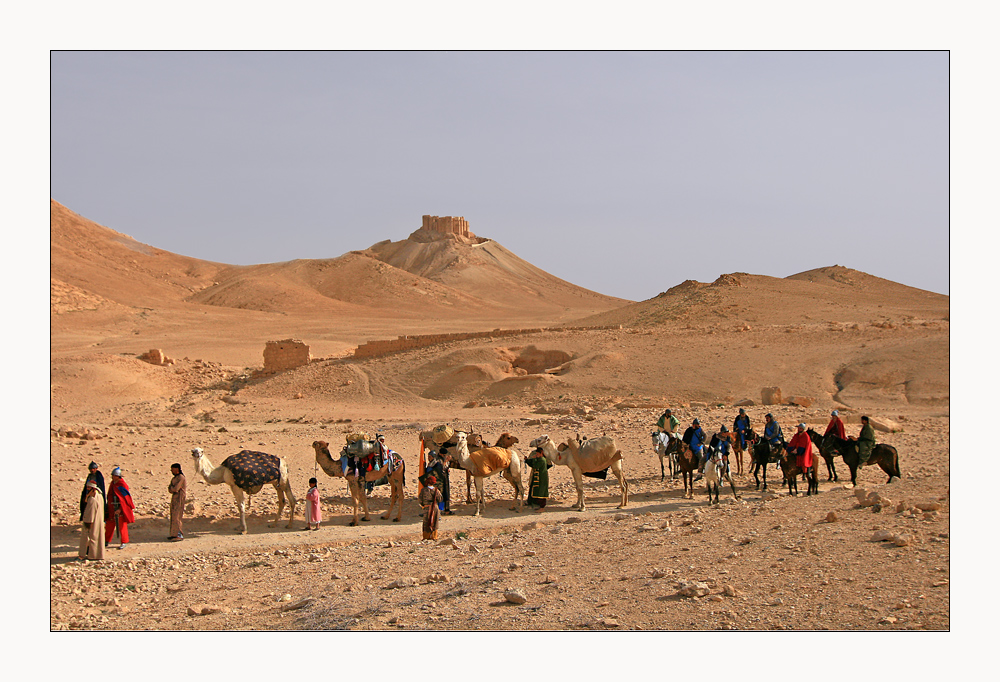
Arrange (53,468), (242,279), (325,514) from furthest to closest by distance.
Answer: (242,279) → (53,468) → (325,514)

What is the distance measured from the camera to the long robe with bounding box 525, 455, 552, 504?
1347cm

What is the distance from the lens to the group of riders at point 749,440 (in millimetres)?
13672

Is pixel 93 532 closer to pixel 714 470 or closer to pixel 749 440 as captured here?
pixel 714 470

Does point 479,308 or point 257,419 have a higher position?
point 479,308

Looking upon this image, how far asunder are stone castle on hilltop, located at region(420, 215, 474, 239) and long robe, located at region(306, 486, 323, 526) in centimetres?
11453

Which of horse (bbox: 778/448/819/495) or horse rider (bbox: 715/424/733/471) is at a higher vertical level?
horse rider (bbox: 715/424/733/471)

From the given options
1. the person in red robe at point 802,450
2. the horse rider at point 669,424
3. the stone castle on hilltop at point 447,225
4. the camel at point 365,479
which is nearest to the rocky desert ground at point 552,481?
the camel at point 365,479

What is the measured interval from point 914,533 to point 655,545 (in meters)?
2.71

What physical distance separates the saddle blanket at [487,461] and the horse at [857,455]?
5386mm

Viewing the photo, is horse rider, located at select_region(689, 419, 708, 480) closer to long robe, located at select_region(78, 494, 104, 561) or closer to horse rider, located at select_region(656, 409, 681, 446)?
horse rider, located at select_region(656, 409, 681, 446)

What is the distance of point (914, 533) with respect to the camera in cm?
890

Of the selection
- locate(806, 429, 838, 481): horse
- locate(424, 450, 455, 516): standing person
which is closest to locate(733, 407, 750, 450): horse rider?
locate(806, 429, 838, 481): horse

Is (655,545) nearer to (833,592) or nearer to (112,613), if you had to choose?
(833,592)

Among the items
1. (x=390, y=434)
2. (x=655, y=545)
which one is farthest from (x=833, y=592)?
(x=390, y=434)
